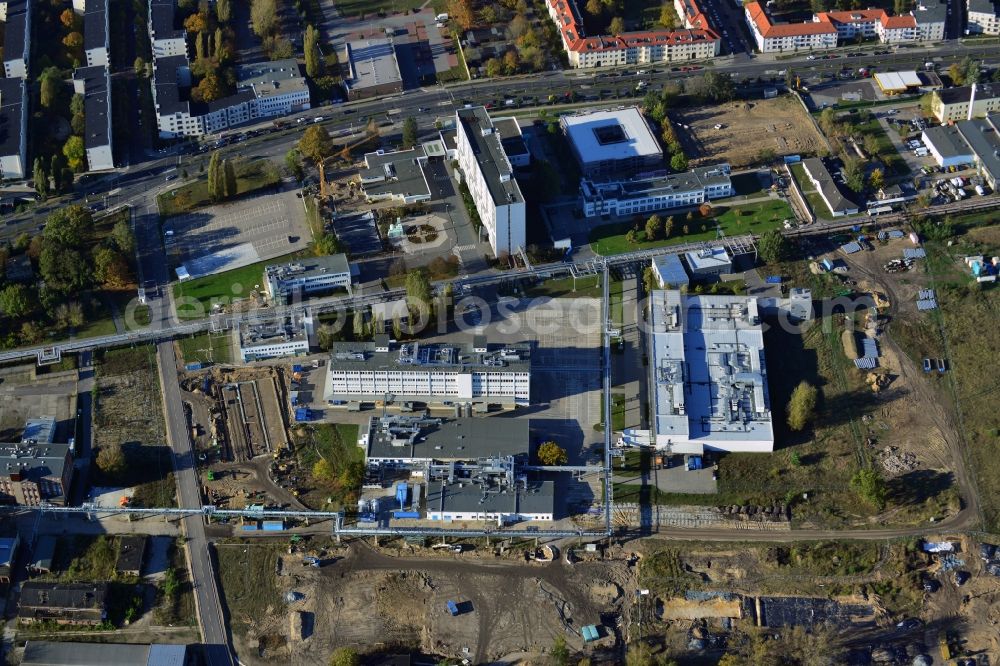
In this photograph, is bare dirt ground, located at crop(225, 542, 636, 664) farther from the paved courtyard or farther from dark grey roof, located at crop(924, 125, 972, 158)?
dark grey roof, located at crop(924, 125, 972, 158)

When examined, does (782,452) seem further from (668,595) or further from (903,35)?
(903,35)

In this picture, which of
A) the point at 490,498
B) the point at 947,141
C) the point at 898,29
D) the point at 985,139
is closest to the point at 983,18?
the point at 898,29

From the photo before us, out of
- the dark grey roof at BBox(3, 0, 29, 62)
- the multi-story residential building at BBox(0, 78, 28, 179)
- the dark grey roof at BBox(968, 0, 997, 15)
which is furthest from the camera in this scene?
the dark grey roof at BBox(968, 0, 997, 15)

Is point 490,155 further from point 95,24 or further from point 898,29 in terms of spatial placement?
point 95,24

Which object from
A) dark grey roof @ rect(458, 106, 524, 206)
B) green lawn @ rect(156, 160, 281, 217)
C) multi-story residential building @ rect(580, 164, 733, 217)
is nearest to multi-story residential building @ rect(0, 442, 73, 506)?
green lawn @ rect(156, 160, 281, 217)

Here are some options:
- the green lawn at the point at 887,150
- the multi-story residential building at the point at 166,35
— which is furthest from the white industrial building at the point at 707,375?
the multi-story residential building at the point at 166,35

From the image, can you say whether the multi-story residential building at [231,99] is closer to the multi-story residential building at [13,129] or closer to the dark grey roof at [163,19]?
the dark grey roof at [163,19]
